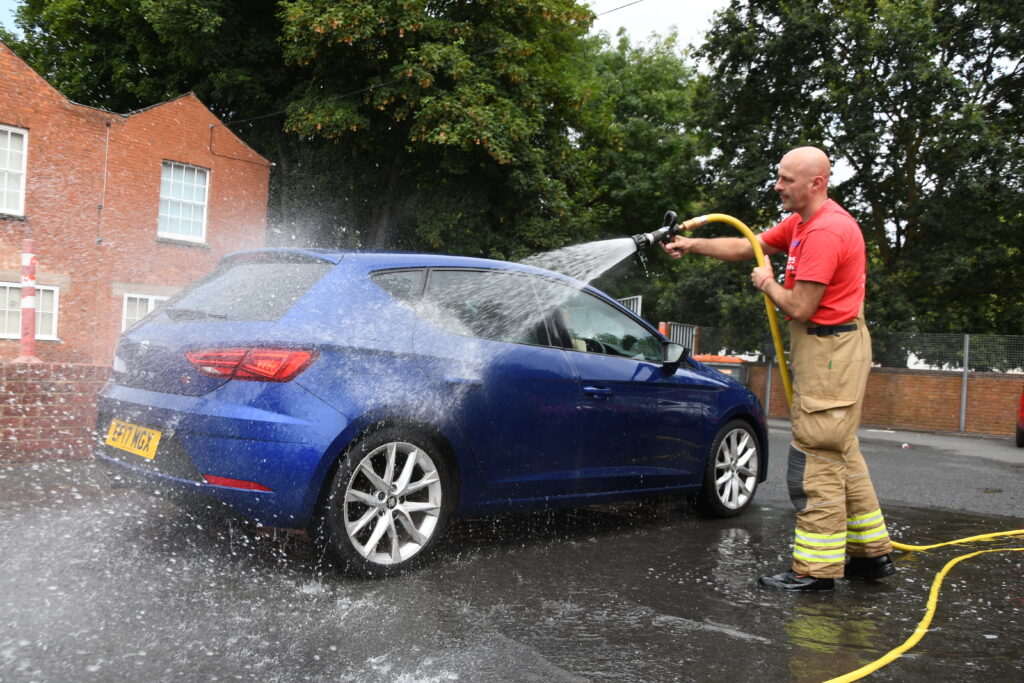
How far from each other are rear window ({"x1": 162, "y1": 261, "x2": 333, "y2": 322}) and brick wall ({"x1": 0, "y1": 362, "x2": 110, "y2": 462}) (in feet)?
9.12

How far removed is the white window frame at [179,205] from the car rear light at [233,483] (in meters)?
18.2

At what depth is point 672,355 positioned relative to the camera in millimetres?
5348

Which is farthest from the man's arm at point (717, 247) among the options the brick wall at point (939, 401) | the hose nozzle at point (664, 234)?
the brick wall at point (939, 401)

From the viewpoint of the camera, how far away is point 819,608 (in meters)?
3.95

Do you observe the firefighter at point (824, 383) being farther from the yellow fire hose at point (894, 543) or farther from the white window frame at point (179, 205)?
the white window frame at point (179, 205)

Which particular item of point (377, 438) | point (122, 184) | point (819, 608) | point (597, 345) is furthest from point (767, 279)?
point (122, 184)

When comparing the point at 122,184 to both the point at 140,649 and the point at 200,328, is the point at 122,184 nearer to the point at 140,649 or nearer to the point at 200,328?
the point at 200,328

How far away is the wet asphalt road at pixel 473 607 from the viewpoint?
2984 millimetres

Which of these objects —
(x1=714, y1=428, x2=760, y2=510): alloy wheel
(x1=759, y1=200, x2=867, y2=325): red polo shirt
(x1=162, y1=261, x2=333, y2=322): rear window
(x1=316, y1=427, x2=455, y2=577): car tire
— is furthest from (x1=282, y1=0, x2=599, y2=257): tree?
(x1=316, y1=427, x2=455, y2=577): car tire

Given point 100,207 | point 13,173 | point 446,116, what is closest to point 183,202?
point 100,207

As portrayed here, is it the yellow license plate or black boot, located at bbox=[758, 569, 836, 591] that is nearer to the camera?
the yellow license plate

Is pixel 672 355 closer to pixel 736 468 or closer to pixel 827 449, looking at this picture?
pixel 736 468

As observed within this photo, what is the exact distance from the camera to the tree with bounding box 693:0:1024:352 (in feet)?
70.5

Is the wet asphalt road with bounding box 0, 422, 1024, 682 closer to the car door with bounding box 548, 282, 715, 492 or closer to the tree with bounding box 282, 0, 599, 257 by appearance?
the car door with bounding box 548, 282, 715, 492
